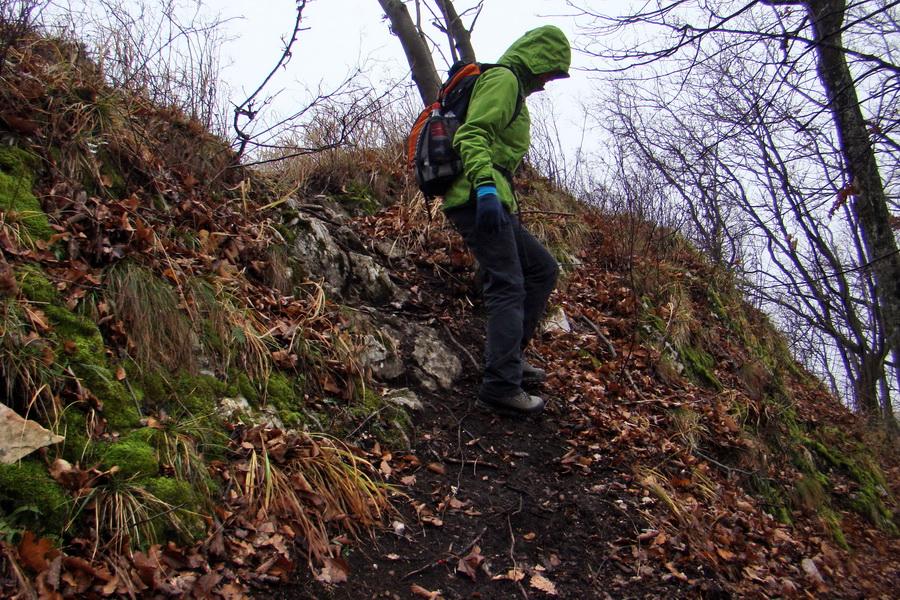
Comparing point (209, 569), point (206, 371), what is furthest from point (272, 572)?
point (206, 371)

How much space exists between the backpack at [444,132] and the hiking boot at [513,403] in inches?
53.1

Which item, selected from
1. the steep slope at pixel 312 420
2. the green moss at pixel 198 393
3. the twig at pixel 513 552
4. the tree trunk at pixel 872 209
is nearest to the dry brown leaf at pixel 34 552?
the steep slope at pixel 312 420

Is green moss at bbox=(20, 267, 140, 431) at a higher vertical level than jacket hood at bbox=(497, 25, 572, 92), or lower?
lower

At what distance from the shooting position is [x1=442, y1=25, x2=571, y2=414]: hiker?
3.13 m

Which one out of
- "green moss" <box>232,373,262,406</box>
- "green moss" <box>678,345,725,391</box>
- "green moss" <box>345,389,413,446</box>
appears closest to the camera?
"green moss" <box>232,373,262,406</box>

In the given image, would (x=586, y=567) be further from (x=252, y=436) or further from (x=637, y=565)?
(x=252, y=436)

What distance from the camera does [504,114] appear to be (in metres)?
3.18

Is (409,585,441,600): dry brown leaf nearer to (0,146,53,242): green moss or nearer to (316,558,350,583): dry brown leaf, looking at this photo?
(316,558,350,583): dry brown leaf

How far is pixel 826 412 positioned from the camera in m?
7.10

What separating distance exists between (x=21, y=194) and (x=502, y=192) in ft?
8.33

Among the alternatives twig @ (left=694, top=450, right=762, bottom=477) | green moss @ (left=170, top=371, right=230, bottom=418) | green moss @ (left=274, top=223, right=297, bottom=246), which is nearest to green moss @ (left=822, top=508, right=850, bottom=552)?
twig @ (left=694, top=450, right=762, bottom=477)

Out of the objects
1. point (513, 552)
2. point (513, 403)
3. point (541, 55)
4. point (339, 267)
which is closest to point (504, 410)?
point (513, 403)

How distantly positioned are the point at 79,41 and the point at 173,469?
3633mm

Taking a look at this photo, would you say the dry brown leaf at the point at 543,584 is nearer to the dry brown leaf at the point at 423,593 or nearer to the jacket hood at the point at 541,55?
the dry brown leaf at the point at 423,593
